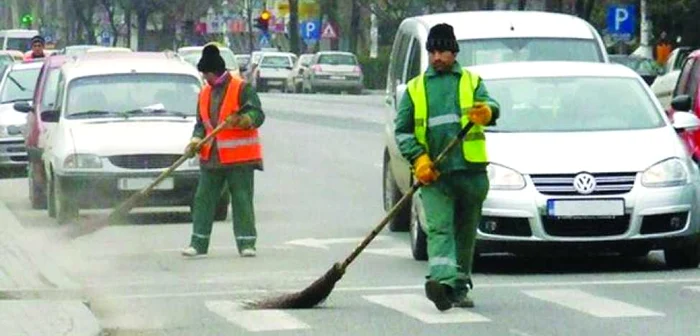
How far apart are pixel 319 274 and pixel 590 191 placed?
2122mm

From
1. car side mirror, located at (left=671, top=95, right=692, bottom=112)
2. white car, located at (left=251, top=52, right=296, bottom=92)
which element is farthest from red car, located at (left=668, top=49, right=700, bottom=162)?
white car, located at (left=251, top=52, right=296, bottom=92)

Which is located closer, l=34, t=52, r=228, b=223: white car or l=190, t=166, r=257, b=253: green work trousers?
l=190, t=166, r=257, b=253: green work trousers

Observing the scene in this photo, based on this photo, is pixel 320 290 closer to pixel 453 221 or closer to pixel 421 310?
pixel 421 310

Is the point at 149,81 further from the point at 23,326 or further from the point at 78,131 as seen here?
the point at 23,326

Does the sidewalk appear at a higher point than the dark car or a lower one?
higher

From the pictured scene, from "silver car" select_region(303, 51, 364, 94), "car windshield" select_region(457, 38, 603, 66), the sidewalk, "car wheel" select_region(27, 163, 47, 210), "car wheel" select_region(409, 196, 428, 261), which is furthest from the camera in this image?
"silver car" select_region(303, 51, 364, 94)

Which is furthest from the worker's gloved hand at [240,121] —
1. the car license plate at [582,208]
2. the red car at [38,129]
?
the red car at [38,129]

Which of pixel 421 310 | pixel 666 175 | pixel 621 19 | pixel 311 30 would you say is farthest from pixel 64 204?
pixel 311 30

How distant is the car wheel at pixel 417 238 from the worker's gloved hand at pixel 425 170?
3.34m

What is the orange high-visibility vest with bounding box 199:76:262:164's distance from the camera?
1728cm

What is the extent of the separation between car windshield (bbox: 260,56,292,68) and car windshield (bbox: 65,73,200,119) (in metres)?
60.1

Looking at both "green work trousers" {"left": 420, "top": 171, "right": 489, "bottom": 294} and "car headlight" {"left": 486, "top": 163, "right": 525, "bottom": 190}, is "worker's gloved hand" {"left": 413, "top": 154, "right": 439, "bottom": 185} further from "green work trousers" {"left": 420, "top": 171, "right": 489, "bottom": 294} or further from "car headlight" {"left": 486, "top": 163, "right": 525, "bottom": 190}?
"car headlight" {"left": 486, "top": 163, "right": 525, "bottom": 190}

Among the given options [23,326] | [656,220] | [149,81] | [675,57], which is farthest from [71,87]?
[675,57]

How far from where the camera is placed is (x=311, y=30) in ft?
304
